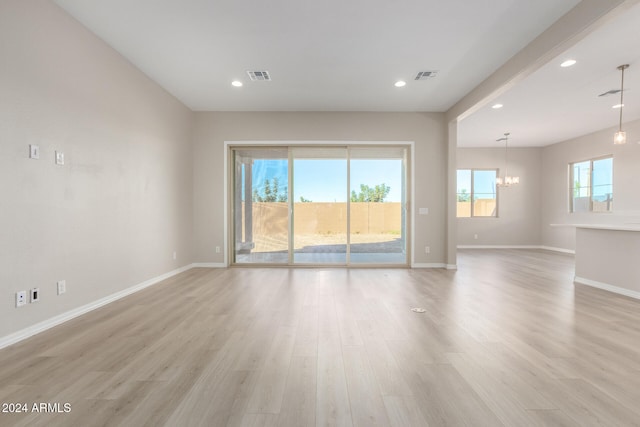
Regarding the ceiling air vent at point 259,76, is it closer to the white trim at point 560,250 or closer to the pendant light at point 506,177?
the pendant light at point 506,177

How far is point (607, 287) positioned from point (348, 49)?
4652 millimetres

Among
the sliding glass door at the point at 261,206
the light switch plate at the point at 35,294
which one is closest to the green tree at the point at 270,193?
the sliding glass door at the point at 261,206

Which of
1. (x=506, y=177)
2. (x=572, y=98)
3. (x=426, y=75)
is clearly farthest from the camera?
(x=506, y=177)

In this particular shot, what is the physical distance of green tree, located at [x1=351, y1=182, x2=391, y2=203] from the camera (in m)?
5.57

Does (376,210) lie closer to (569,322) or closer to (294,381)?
(569,322)

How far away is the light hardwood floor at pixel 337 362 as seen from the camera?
57.3 inches

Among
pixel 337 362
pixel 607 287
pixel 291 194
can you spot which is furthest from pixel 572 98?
pixel 337 362

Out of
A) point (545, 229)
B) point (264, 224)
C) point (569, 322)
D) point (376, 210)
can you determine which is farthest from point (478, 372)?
point (545, 229)

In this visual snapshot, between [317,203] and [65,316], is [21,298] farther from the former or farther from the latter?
[317,203]

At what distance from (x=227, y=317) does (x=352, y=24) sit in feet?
10.6

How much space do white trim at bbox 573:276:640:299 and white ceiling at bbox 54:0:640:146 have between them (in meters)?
2.93

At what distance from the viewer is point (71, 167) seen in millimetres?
2805

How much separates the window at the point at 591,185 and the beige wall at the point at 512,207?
3.04 ft

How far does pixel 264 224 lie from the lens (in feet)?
18.4
